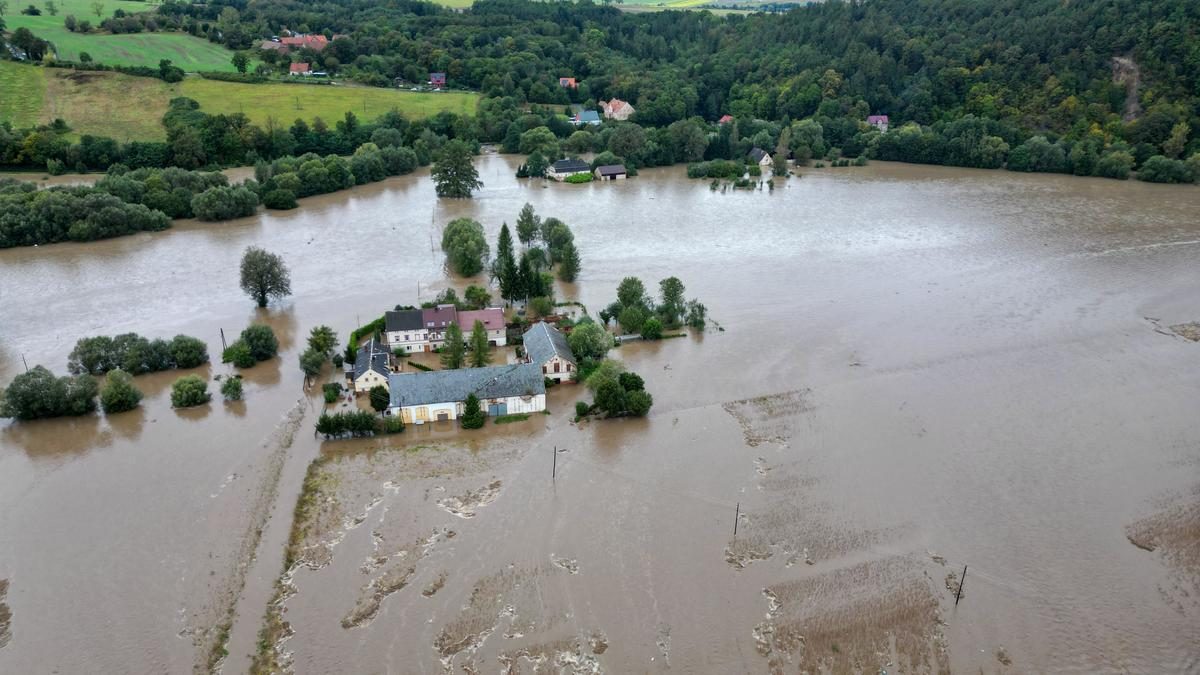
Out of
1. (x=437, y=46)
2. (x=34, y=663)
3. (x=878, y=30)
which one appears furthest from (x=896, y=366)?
(x=437, y=46)

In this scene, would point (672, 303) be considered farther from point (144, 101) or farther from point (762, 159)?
point (144, 101)

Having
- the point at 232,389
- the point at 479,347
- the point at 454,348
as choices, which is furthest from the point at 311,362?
the point at 479,347

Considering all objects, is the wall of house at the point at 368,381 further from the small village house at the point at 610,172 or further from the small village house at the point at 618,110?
the small village house at the point at 618,110

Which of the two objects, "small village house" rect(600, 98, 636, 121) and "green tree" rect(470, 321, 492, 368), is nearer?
"green tree" rect(470, 321, 492, 368)

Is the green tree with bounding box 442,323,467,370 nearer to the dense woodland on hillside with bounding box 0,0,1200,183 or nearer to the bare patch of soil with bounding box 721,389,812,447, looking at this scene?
the bare patch of soil with bounding box 721,389,812,447

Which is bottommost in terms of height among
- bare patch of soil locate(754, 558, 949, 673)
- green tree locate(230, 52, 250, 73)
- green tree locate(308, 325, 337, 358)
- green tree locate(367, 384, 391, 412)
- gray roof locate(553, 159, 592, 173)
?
bare patch of soil locate(754, 558, 949, 673)

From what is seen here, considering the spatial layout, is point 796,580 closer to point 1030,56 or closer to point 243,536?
point 243,536

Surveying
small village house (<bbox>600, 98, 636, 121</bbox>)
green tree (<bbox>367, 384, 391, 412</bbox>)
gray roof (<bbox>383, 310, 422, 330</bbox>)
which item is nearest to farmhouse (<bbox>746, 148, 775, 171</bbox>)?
small village house (<bbox>600, 98, 636, 121</bbox>)
